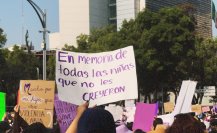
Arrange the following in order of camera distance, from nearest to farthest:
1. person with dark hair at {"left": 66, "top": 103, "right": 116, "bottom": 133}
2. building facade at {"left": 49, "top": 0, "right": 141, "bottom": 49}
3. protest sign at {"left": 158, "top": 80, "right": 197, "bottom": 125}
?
person with dark hair at {"left": 66, "top": 103, "right": 116, "bottom": 133}, protest sign at {"left": 158, "top": 80, "right": 197, "bottom": 125}, building facade at {"left": 49, "top": 0, "right": 141, "bottom": 49}

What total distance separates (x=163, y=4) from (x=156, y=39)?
47.5 metres

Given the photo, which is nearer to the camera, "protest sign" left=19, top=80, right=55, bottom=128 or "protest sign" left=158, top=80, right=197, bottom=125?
"protest sign" left=19, top=80, right=55, bottom=128

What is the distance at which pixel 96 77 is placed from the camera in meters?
8.20

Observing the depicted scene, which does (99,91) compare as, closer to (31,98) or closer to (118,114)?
(31,98)

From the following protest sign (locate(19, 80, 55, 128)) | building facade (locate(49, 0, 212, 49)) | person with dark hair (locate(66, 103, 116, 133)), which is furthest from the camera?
building facade (locate(49, 0, 212, 49))

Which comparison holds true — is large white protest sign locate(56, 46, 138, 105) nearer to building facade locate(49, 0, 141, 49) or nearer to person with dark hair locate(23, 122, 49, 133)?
person with dark hair locate(23, 122, 49, 133)

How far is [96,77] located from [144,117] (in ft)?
3.88

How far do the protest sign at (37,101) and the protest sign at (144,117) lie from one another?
1.32 m

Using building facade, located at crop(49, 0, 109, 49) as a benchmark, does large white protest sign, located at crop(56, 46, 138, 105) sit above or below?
below

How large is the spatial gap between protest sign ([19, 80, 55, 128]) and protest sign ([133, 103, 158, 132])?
132 centimetres

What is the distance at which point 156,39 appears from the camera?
142 ft

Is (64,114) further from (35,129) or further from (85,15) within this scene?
(85,15)

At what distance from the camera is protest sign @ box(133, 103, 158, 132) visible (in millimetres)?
8643

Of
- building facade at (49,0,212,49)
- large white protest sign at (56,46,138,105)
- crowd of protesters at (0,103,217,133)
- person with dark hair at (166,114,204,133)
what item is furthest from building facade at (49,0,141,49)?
person with dark hair at (166,114,204,133)
